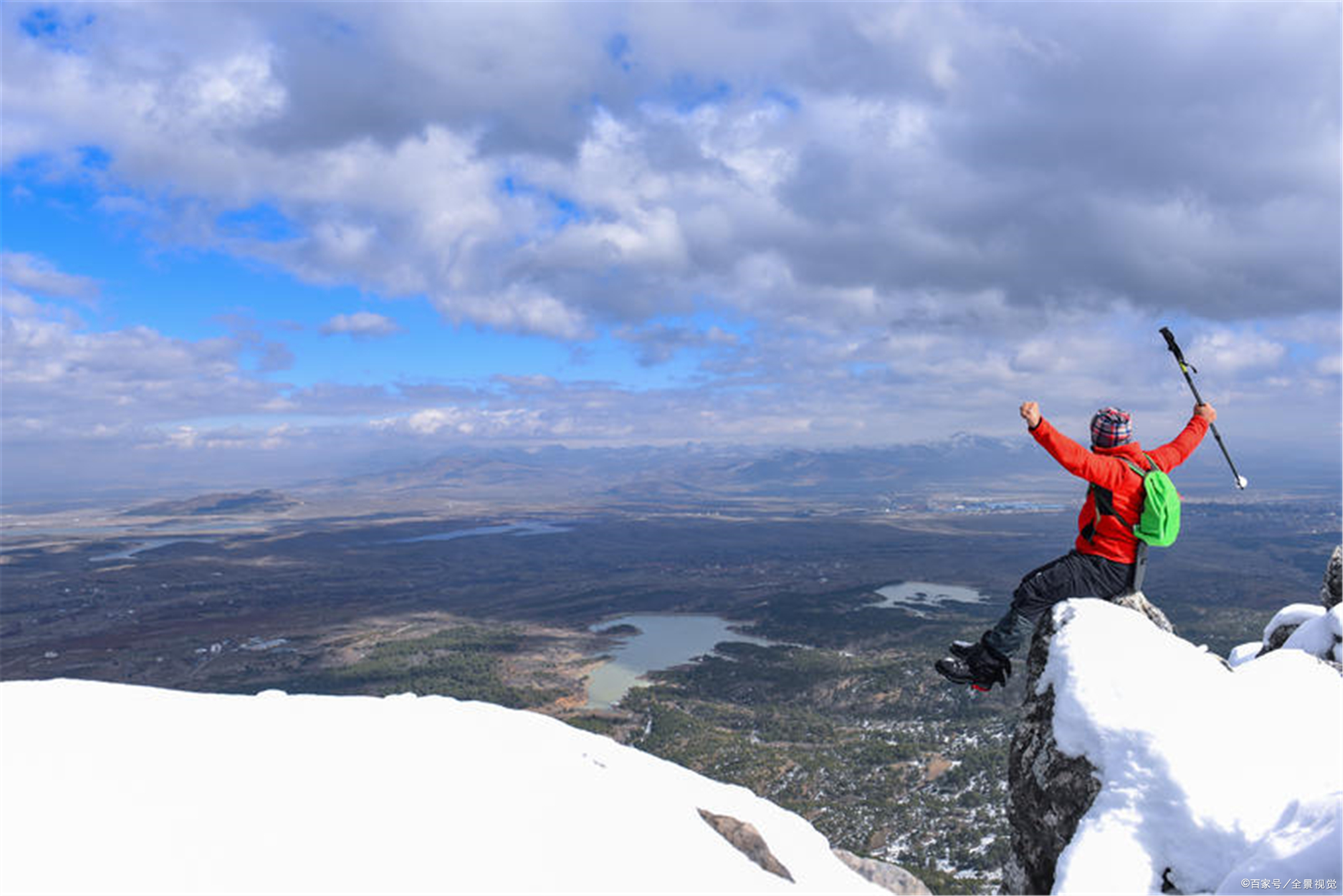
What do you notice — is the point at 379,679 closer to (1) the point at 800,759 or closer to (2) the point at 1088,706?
(1) the point at 800,759

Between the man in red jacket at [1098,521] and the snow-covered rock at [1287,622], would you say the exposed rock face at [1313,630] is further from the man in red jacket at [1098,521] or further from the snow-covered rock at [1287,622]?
the man in red jacket at [1098,521]

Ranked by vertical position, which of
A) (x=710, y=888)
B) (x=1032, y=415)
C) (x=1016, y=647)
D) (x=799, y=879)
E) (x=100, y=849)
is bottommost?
(x=799, y=879)

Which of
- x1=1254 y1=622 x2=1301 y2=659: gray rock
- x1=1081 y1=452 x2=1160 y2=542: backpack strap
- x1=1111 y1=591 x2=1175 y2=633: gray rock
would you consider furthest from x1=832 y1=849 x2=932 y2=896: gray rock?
x1=1081 y1=452 x2=1160 y2=542: backpack strap

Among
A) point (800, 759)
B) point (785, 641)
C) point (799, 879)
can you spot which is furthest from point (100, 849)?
point (785, 641)

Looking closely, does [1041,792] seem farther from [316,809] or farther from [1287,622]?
[1287,622]

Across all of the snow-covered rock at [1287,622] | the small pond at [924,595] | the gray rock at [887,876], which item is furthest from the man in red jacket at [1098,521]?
the small pond at [924,595]
